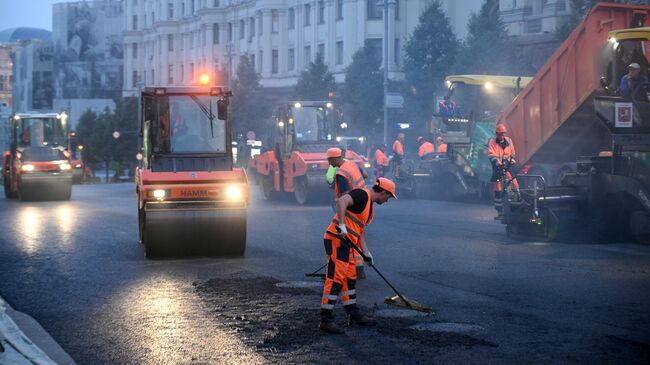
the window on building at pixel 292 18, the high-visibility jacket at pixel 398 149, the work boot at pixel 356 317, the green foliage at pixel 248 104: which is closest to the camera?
the work boot at pixel 356 317

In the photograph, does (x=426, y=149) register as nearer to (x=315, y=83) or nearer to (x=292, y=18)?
(x=315, y=83)

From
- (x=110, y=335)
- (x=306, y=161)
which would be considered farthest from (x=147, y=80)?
(x=110, y=335)

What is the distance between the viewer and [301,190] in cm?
2755

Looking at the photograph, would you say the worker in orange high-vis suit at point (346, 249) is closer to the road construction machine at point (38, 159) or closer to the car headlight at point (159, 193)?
the car headlight at point (159, 193)

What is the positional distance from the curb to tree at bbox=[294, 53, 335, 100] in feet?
180

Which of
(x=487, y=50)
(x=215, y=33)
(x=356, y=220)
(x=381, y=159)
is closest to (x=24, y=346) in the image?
(x=356, y=220)

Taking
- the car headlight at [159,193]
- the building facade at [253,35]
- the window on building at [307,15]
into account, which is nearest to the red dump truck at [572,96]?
the car headlight at [159,193]

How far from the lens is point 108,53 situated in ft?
→ 416

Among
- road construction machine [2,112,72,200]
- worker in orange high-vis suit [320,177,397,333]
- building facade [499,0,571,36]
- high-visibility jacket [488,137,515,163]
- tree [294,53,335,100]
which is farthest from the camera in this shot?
tree [294,53,335,100]

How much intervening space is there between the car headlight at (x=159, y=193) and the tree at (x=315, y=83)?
49.5 metres

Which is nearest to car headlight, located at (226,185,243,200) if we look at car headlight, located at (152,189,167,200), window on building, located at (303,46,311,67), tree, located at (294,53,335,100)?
car headlight, located at (152,189,167,200)

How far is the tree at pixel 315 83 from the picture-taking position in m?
64.5

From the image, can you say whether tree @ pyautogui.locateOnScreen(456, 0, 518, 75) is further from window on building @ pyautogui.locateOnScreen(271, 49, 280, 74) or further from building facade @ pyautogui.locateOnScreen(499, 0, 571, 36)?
window on building @ pyautogui.locateOnScreen(271, 49, 280, 74)

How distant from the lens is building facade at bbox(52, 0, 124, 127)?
124875 millimetres
